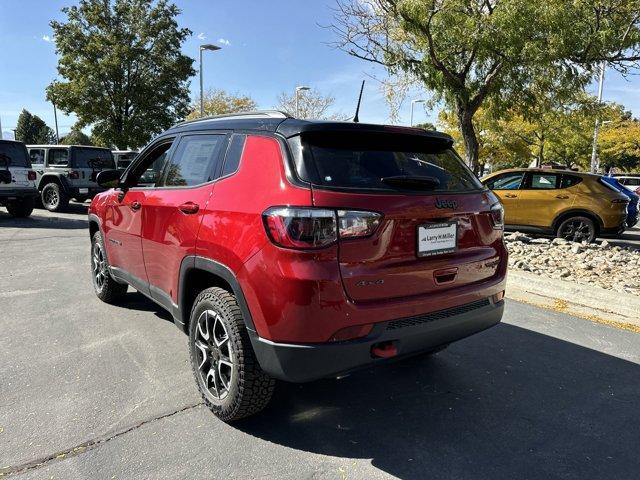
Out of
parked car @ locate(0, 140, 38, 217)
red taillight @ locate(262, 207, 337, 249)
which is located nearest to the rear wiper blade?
red taillight @ locate(262, 207, 337, 249)

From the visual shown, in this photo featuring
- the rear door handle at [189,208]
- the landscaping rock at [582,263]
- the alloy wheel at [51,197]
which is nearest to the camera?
the rear door handle at [189,208]

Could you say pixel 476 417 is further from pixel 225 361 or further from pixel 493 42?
pixel 493 42

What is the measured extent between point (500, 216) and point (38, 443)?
9.99ft

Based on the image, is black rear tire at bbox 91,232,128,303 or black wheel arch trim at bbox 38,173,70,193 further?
black wheel arch trim at bbox 38,173,70,193

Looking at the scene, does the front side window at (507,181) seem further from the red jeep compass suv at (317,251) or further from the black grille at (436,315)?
the black grille at (436,315)

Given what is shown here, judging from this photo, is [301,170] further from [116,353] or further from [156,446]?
[116,353]

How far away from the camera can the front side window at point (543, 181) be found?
10.4 metres

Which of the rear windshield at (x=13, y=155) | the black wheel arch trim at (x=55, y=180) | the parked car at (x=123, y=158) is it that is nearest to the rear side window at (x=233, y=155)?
the rear windshield at (x=13, y=155)

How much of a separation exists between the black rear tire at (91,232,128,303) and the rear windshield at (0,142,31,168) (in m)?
8.10

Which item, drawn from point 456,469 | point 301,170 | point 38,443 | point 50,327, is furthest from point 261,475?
point 50,327

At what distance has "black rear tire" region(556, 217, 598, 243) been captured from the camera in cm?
992

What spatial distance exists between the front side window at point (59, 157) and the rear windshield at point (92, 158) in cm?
27

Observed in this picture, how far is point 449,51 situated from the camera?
901 centimetres

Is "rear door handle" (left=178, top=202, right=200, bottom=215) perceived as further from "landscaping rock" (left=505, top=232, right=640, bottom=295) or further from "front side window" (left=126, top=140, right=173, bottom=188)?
"landscaping rock" (left=505, top=232, right=640, bottom=295)
